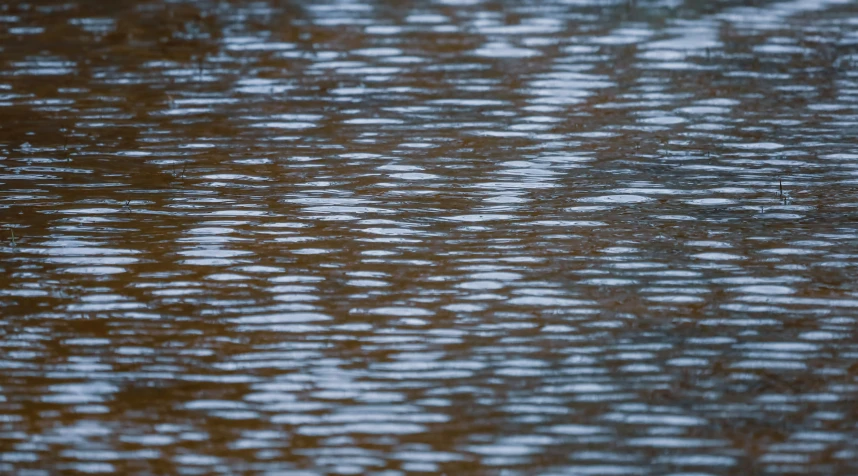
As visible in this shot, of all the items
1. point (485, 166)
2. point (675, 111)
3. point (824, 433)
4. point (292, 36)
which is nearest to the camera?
point (824, 433)

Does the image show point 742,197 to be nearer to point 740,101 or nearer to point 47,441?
point 740,101

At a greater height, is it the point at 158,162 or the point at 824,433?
the point at 158,162

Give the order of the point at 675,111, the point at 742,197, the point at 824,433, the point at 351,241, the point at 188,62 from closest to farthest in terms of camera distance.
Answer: the point at 824,433 → the point at 351,241 → the point at 742,197 → the point at 675,111 → the point at 188,62

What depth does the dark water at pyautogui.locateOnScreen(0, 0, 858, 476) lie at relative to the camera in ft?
10.7

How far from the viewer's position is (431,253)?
14.6 feet

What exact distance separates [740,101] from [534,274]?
2.67 m

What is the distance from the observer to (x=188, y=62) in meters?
7.25

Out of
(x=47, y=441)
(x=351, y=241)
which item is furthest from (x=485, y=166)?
(x=47, y=441)

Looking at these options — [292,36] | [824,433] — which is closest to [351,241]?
[824,433]

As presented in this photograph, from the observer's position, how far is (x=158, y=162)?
5.54 m

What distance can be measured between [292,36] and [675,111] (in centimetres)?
291

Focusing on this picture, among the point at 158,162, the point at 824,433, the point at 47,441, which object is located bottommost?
the point at 824,433

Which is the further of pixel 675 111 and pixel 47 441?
pixel 675 111

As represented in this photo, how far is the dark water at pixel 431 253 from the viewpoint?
10.7 feet
